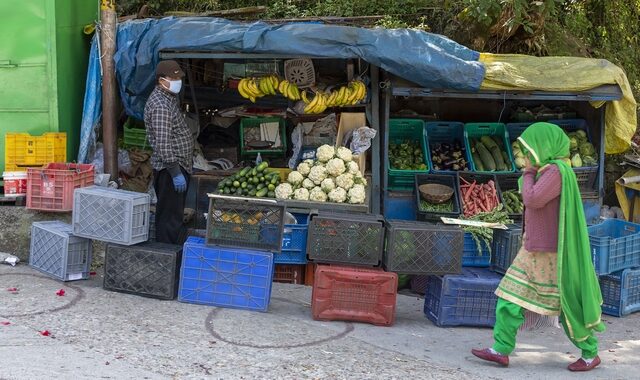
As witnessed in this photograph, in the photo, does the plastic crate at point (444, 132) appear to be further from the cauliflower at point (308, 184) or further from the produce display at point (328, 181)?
the cauliflower at point (308, 184)

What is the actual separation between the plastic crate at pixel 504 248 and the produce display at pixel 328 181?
4.72 feet

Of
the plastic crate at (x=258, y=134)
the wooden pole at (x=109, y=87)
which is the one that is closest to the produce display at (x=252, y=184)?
the plastic crate at (x=258, y=134)

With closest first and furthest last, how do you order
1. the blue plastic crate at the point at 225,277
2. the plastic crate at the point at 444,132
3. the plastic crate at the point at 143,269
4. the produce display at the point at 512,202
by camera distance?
the blue plastic crate at the point at 225,277, the plastic crate at the point at 143,269, the produce display at the point at 512,202, the plastic crate at the point at 444,132

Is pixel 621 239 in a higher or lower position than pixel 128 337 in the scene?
higher

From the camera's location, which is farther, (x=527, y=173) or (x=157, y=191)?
(x=157, y=191)

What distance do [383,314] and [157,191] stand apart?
277 centimetres

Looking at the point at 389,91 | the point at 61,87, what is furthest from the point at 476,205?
the point at 61,87

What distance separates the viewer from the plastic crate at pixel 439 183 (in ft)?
28.0

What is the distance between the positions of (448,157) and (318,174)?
1.94 m

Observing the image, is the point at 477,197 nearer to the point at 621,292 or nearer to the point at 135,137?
the point at 621,292

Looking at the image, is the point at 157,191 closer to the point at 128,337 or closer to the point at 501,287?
the point at 128,337

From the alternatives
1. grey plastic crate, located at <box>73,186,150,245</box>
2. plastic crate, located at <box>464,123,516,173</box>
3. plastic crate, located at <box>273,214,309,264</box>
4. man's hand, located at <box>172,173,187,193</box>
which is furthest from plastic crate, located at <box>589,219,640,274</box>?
grey plastic crate, located at <box>73,186,150,245</box>

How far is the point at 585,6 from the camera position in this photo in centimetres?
1259

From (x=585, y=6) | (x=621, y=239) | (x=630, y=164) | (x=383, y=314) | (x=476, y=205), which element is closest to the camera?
(x=383, y=314)
